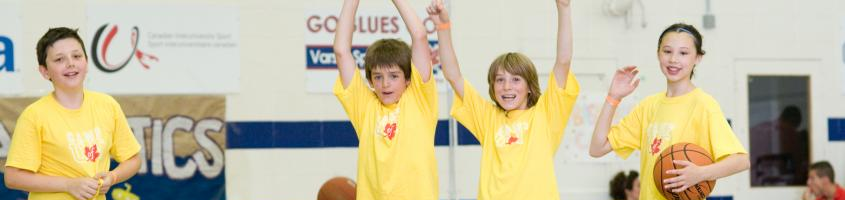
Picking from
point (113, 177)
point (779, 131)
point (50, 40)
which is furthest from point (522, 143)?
point (779, 131)

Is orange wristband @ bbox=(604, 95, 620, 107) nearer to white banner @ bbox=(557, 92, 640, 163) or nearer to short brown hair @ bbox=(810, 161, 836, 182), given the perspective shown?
white banner @ bbox=(557, 92, 640, 163)

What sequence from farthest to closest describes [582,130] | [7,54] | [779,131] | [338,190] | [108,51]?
[779,131] < [582,130] < [108,51] < [7,54] < [338,190]

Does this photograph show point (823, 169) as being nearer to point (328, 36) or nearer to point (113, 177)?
point (328, 36)

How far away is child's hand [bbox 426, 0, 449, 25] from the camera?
517cm

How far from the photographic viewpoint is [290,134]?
8.42 metres

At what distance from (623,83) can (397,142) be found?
1.13 meters

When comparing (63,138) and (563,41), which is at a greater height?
(563,41)

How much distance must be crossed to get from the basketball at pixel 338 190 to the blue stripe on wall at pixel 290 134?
138 centimetres

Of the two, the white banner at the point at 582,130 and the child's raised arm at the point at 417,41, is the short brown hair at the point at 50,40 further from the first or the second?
the white banner at the point at 582,130

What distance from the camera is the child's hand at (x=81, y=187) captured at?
5086 millimetres

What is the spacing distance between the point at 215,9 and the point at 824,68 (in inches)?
205

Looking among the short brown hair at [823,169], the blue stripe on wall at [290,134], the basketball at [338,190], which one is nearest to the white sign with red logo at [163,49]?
the blue stripe on wall at [290,134]

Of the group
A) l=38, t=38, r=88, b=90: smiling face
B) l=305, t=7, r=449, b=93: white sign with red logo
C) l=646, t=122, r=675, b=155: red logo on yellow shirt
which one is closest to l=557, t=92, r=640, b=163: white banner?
l=305, t=7, r=449, b=93: white sign with red logo

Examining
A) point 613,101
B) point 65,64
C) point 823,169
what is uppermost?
point 65,64
